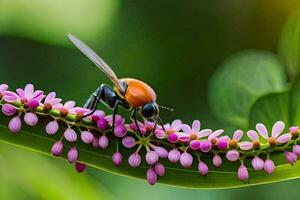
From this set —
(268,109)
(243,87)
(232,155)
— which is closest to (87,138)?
(232,155)

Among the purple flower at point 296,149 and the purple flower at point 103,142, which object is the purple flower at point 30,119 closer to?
the purple flower at point 103,142

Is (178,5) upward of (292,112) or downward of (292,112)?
upward

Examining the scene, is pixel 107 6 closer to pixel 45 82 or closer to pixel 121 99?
pixel 45 82

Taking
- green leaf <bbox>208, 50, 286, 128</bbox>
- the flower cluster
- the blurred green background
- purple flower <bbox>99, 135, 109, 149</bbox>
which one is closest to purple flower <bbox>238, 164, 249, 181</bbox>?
the flower cluster

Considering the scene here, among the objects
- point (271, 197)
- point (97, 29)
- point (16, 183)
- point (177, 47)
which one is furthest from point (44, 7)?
point (271, 197)

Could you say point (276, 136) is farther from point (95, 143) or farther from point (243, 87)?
point (243, 87)

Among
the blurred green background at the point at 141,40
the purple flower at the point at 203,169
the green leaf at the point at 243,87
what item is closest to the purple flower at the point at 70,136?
the purple flower at the point at 203,169

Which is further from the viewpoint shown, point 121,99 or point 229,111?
point 229,111

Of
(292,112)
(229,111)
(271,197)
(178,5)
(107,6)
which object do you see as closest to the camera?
(292,112)
